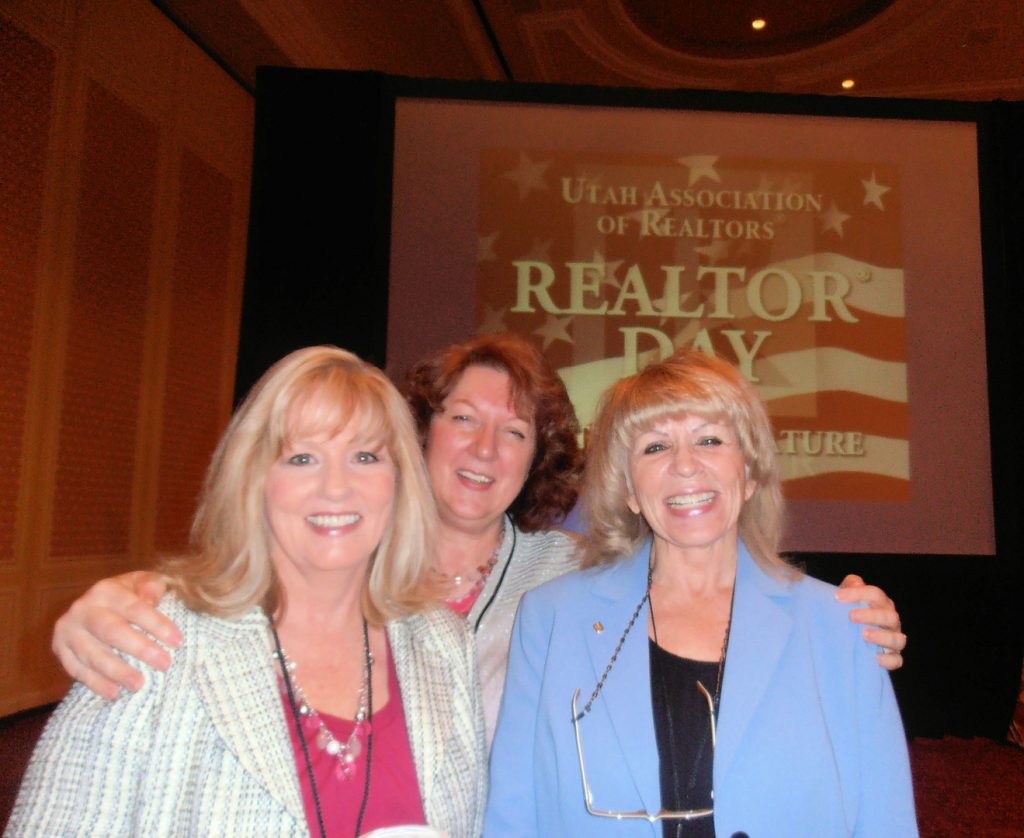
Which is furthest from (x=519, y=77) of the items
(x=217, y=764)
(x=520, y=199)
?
(x=217, y=764)

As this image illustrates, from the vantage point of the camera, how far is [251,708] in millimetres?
1359

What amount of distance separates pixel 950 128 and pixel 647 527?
418cm

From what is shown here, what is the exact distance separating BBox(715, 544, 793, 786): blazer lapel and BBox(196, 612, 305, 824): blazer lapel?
0.75m

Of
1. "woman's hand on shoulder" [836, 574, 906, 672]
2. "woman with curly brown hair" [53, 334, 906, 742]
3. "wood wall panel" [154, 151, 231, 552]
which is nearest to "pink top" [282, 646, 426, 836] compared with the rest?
"woman with curly brown hair" [53, 334, 906, 742]

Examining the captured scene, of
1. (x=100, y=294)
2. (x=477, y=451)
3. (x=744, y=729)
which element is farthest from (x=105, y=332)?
(x=744, y=729)

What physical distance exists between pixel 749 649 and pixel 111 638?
115cm

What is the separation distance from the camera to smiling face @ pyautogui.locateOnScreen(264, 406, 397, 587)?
1.51 metres

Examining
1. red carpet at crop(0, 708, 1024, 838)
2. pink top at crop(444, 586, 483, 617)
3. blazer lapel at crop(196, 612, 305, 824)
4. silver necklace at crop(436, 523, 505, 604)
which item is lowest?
red carpet at crop(0, 708, 1024, 838)

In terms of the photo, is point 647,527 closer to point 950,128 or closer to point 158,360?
point 950,128

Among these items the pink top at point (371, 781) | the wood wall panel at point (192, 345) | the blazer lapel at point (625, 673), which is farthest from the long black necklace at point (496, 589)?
the wood wall panel at point (192, 345)

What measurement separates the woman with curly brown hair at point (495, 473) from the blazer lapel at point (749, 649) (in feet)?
2.10

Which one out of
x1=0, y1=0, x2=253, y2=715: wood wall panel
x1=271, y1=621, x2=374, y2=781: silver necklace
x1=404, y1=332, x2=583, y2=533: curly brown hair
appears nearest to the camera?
x1=271, y1=621, x2=374, y2=781: silver necklace

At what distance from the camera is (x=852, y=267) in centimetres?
477

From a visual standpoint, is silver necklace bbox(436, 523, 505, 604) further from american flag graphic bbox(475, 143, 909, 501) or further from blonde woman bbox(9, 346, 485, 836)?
american flag graphic bbox(475, 143, 909, 501)
